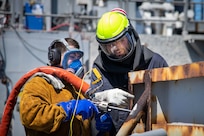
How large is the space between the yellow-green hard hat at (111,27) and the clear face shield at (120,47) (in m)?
0.04

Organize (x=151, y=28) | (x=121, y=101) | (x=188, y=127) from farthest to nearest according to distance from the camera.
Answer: (x=151, y=28) → (x=121, y=101) → (x=188, y=127)

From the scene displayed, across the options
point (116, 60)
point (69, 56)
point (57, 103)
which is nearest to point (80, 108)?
point (57, 103)

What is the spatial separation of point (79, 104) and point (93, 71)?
1.41ft

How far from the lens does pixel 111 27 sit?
388 cm

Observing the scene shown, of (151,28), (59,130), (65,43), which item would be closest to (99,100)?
(59,130)

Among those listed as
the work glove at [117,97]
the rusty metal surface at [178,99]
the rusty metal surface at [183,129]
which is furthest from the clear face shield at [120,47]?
the rusty metal surface at [183,129]

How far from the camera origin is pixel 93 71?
4094mm

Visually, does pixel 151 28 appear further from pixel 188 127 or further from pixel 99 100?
pixel 188 127

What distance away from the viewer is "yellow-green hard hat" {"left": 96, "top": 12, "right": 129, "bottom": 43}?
151 inches

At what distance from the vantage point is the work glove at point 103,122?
155 inches

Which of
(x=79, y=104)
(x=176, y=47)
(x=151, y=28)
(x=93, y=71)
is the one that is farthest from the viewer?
(x=151, y=28)

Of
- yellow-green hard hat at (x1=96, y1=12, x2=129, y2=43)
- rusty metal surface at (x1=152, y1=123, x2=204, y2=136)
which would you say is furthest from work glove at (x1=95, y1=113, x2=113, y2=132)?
rusty metal surface at (x1=152, y1=123, x2=204, y2=136)

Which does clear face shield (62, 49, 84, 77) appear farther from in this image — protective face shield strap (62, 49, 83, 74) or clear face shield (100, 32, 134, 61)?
clear face shield (100, 32, 134, 61)

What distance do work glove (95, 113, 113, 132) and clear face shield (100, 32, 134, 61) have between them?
44 centimetres
